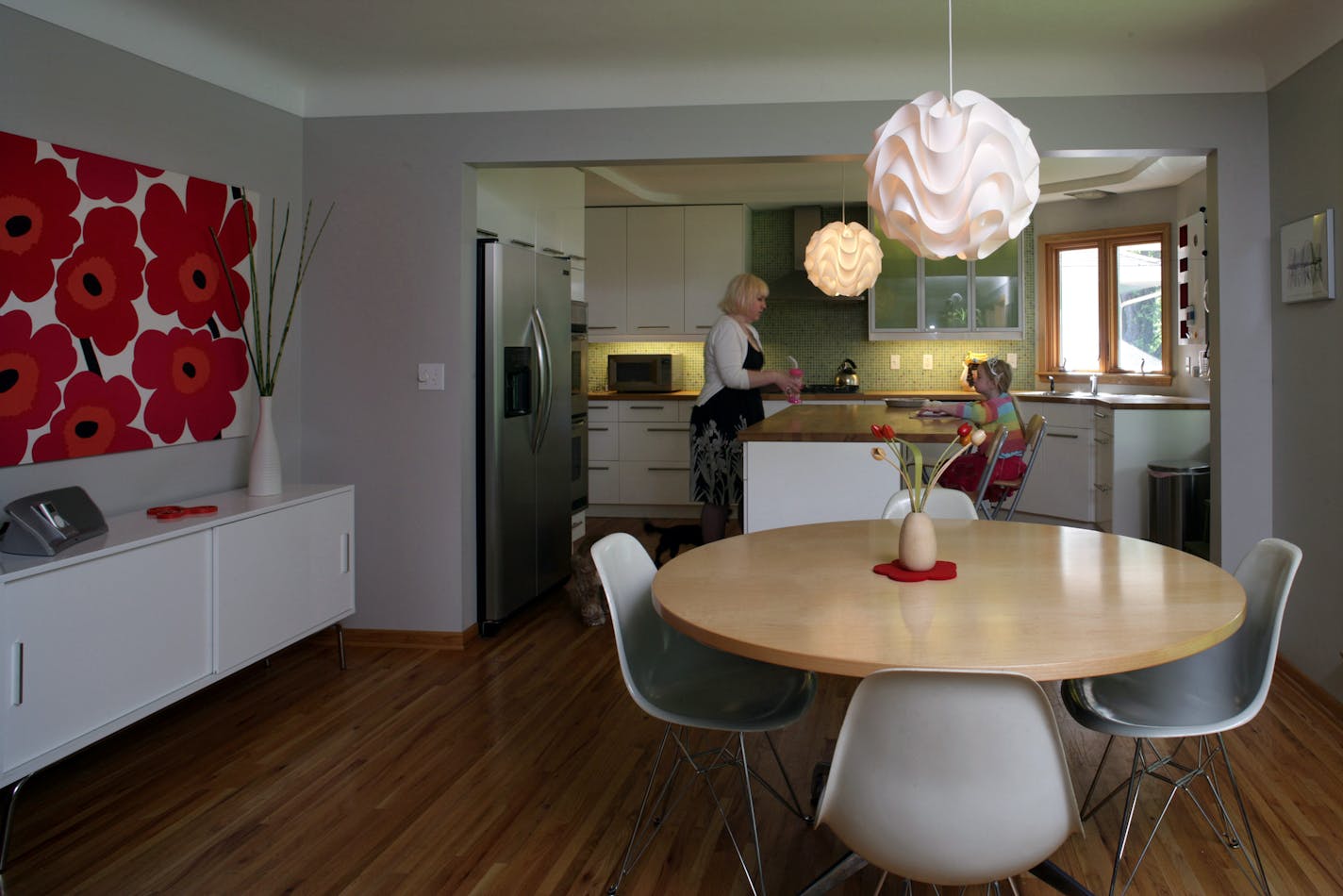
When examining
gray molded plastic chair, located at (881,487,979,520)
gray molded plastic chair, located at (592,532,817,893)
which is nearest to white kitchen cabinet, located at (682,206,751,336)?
gray molded plastic chair, located at (881,487,979,520)

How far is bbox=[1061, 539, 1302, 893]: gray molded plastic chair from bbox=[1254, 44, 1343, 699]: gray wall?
54.2 inches

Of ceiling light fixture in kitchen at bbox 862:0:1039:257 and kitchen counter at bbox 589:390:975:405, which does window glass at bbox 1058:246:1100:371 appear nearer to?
kitchen counter at bbox 589:390:975:405

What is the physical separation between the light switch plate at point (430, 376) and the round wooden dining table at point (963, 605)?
2.05 metres

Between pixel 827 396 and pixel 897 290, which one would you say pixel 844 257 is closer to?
pixel 827 396

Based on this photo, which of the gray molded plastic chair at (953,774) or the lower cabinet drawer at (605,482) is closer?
the gray molded plastic chair at (953,774)

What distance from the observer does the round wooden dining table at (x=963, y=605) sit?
1679 mm

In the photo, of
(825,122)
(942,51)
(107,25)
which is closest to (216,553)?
(107,25)

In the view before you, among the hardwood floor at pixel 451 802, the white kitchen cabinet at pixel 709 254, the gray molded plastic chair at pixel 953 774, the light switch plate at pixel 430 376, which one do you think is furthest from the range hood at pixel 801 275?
the gray molded plastic chair at pixel 953 774

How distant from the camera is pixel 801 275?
7.84 meters

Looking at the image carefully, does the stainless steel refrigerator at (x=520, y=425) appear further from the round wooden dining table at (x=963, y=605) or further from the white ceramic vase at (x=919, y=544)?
the white ceramic vase at (x=919, y=544)

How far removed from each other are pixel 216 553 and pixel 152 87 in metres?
1.62

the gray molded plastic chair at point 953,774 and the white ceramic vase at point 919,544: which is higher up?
the white ceramic vase at point 919,544

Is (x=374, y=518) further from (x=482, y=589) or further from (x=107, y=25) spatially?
(x=107, y=25)

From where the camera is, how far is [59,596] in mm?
2588
